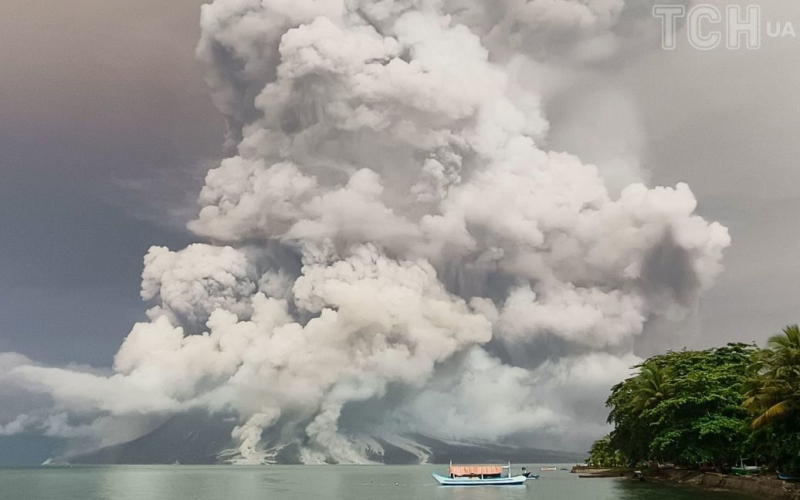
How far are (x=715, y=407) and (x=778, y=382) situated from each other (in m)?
21.0

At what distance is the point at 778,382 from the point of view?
53.9m

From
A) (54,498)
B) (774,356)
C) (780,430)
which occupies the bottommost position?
(54,498)

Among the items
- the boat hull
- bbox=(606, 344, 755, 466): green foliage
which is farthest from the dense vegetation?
the boat hull

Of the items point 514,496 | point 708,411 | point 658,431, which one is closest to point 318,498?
point 514,496

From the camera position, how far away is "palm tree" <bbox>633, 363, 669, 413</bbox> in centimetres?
8381

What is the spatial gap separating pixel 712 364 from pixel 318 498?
180 feet

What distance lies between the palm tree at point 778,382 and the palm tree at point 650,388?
1017 inches

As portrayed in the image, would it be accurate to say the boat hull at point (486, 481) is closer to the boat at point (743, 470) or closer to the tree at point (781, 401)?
the boat at point (743, 470)

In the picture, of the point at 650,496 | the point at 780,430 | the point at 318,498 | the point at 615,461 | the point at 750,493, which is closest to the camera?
the point at 780,430

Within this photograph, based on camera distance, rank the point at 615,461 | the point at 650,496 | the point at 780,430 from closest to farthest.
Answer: the point at 780,430, the point at 650,496, the point at 615,461

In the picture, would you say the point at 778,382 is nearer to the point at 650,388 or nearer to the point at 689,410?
the point at 689,410

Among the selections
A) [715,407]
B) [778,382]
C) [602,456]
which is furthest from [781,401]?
[602,456]

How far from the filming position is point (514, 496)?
95562 mm

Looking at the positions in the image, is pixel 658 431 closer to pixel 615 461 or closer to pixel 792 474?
pixel 792 474
